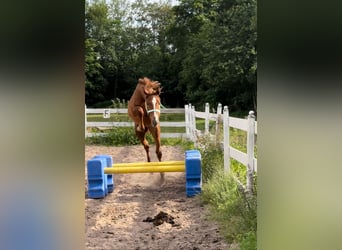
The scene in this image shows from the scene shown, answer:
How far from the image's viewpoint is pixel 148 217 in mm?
1168

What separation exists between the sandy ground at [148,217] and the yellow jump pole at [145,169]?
0.07ft

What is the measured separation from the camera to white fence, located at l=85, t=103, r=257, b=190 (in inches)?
42.4

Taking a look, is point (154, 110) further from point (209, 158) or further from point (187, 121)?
point (209, 158)

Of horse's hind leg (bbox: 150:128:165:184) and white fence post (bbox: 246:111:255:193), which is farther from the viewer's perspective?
horse's hind leg (bbox: 150:128:165:184)

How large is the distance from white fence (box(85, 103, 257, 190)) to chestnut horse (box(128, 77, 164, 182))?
0.07 feet

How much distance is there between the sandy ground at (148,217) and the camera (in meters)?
1.15

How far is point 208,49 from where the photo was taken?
3.66 feet

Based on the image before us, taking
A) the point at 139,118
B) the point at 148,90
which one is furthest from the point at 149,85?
the point at 139,118

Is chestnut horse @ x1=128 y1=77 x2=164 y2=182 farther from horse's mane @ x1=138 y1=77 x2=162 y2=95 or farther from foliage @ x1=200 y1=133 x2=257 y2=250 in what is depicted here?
foliage @ x1=200 y1=133 x2=257 y2=250

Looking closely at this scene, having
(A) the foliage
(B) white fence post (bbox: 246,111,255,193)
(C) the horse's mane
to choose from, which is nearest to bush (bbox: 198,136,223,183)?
(A) the foliage

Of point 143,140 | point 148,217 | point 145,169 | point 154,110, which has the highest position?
point 154,110

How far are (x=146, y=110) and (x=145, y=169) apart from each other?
0.20 metres
